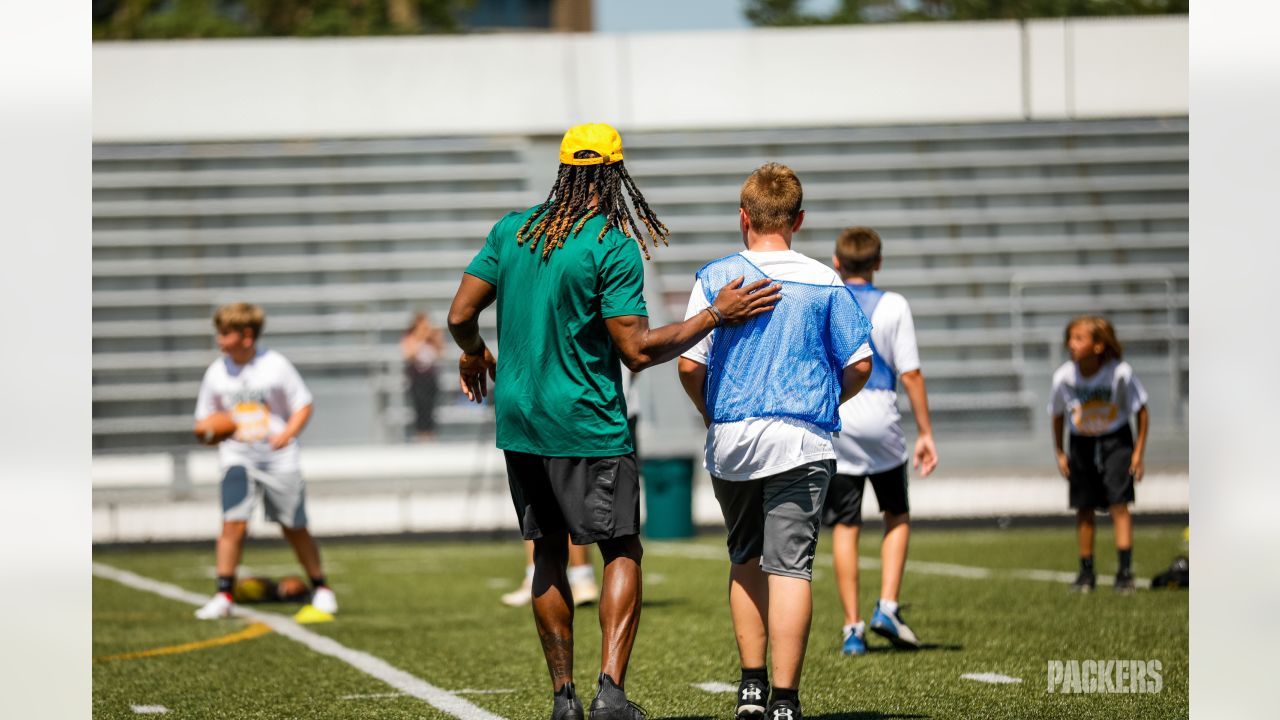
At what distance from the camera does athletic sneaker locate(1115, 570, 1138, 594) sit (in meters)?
10.4

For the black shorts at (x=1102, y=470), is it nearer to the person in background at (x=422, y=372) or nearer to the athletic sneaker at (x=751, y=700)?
the athletic sneaker at (x=751, y=700)

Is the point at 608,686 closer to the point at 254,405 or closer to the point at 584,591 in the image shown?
the point at 584,591

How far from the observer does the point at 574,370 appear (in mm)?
5414

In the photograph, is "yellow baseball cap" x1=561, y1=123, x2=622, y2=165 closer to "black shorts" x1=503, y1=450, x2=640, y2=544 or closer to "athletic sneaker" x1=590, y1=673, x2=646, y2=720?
"black shorts" x1=503, y1=450, x2=640, y2=544

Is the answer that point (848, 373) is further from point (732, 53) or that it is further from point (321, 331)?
point (732, 53)

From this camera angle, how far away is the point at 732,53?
25.4 m

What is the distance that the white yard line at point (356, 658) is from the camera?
20.9ft

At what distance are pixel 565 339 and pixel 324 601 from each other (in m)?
5.07

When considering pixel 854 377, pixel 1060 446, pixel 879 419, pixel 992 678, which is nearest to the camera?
pixel 854 377

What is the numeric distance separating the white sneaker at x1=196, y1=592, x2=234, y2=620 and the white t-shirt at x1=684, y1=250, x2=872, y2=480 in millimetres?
5308

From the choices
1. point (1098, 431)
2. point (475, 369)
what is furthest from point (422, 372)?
point (475, 369)

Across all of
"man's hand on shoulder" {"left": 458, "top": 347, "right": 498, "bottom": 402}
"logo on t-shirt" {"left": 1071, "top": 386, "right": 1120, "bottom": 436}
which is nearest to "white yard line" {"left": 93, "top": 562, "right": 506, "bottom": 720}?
"man's hand on shoulder" {"left": 458, "top": 347, "right": 498, "bottom": 402}
